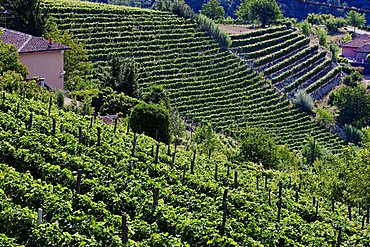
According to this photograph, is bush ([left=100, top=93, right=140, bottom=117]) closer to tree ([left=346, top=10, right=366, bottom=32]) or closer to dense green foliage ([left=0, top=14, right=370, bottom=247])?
dense green foliage ([left=0, top=14, right=370, bottom=247])

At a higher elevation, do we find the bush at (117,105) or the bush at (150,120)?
the bush at (150,120)

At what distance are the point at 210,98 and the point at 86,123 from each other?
33.9 meters

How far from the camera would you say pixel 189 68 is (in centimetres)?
6109

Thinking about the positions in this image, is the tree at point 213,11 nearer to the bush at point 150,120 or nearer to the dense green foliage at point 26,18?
the dense green foliage at point 26,18

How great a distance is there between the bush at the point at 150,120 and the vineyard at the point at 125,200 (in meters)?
5.78

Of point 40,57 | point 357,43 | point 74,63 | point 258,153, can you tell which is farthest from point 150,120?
point 357,43

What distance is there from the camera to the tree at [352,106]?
65938 mm

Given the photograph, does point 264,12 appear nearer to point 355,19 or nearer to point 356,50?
point 356,50

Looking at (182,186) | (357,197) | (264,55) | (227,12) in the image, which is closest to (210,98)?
(264,55)

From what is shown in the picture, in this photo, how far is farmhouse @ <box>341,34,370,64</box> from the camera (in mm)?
91000

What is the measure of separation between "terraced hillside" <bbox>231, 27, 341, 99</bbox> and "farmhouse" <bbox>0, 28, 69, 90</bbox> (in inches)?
1207

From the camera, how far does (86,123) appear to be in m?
24.1

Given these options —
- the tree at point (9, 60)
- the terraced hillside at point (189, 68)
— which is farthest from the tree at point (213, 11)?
the tree at point (9, 60)

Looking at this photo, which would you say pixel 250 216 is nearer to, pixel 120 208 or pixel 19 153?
pixel 120 208
